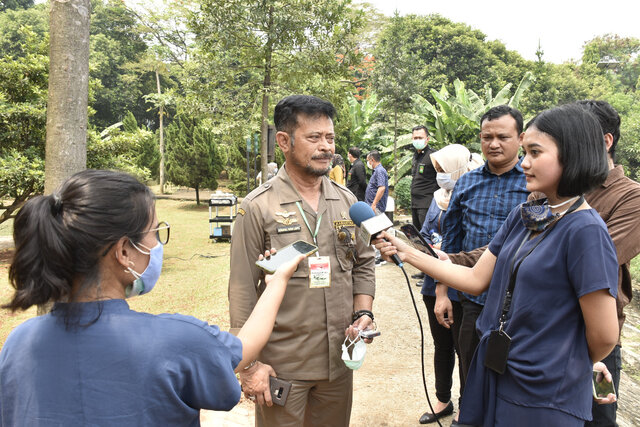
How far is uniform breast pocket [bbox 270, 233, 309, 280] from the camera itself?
2129 millimetres

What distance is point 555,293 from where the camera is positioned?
1570mm

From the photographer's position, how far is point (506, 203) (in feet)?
8.92

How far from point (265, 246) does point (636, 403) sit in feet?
11.0

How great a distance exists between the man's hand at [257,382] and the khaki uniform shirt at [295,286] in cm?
8

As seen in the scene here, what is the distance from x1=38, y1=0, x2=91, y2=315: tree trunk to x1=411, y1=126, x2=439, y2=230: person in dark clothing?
16.7 ft

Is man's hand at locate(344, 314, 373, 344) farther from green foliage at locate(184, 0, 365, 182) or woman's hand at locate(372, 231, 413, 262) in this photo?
green foliage at locate(184, 0, 365, 182)

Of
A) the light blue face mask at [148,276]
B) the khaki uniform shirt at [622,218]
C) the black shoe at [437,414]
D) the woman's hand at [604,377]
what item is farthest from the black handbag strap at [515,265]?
the black shoe at [437,414]

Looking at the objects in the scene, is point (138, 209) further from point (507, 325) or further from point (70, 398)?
point (507, 325)

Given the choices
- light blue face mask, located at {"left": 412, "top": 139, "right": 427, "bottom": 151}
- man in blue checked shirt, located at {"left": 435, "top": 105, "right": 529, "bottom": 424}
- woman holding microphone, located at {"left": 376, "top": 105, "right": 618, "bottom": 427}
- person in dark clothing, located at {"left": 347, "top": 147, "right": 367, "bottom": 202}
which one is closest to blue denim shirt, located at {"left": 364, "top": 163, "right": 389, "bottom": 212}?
person in dark clothing, located at {"left": 347, "top": 147, "right": 367, "bottom": 202}

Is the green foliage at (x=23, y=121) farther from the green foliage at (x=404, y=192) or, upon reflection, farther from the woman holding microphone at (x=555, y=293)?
the green foliage at (x=404, y=192)

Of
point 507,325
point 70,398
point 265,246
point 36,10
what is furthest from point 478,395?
point 36,10

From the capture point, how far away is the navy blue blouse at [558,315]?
4.95 feet

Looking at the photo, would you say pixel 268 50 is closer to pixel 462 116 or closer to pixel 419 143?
pixel 419 143

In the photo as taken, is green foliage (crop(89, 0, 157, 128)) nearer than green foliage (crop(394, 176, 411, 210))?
No
